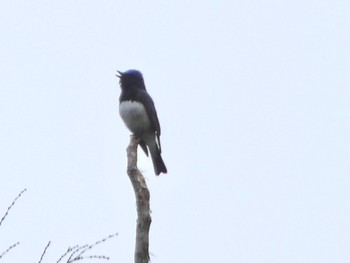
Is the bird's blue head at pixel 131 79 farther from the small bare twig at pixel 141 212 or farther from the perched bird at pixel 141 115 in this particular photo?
the small bare twig at pixel 141 212

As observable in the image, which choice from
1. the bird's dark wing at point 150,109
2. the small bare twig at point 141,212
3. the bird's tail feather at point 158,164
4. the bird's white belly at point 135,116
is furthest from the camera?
the bird's dark wing at point 150,109

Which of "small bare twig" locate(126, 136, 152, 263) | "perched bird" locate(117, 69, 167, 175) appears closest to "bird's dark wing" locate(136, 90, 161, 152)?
"perched bird" locate(117, 69, 167, 175)

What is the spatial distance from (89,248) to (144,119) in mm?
6267

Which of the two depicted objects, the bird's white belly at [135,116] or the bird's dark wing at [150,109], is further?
the bird's dark wing at [150,109]

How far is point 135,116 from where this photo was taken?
10.3m

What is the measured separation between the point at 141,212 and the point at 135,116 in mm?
5077

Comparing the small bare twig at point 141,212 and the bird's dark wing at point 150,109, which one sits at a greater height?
the bird's dark wing at point 150,109

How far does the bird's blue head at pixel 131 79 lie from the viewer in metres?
10.9

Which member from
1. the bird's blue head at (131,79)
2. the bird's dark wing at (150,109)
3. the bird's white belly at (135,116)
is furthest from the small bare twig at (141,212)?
the bird's blue head at (131,79)

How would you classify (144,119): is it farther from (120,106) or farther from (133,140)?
(133,140)

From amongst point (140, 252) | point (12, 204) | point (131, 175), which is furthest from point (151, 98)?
point (12, 204)

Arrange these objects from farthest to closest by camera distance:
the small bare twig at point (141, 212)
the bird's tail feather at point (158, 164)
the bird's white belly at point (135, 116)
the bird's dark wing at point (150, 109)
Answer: the bird's dark wing at point (150, 109)
the bird's white belly at point (135, 116)
the bird's tail feather at point (158, 164)
the small bare twig at point (141, 212)

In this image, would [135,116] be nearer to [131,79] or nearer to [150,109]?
[150,109]

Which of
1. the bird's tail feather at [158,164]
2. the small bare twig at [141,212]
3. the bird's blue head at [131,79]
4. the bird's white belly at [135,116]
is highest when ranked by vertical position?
the bird's blue head at [131,79]
